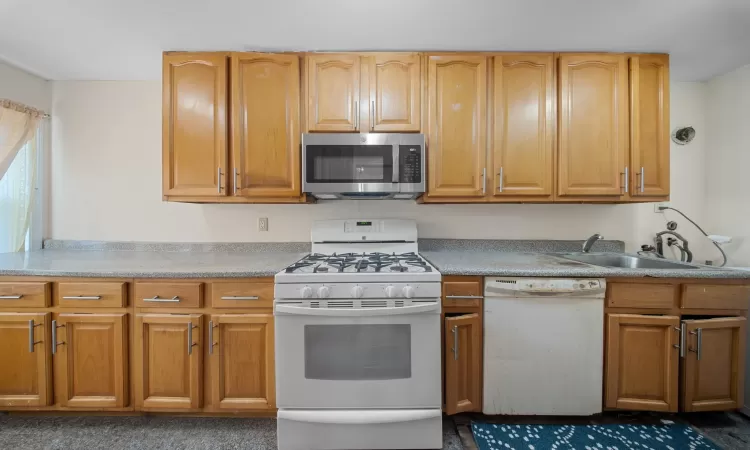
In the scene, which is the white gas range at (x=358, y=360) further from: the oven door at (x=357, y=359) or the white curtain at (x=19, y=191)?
the white curtain at (x=19, y=191)

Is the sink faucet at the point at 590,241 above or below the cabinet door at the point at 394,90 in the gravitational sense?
below

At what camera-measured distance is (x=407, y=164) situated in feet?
6.20

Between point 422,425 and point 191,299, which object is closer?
point 422,425

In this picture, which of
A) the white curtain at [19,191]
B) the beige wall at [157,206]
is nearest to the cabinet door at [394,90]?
the beige wall at [157,206]

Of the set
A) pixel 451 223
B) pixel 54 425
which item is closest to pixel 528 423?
pixel 451 223

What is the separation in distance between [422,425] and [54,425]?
2.01 meters

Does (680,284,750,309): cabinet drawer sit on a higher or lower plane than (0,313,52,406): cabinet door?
higher

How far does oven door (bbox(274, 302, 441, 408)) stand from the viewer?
1.51 meters

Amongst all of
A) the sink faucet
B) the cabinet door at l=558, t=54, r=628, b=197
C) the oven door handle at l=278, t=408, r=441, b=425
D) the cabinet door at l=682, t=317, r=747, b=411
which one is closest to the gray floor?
the oven door handle at l=278, t=408, r=441, b=425

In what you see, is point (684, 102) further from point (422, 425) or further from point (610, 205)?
point (422, 425)

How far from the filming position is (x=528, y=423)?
1.70 metres

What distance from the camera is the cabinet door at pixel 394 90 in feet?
6.40

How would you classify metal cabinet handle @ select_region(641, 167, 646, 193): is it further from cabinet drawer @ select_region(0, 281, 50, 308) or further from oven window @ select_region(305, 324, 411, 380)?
cabinet drawer @ select_region(0, 281, 50, 308)

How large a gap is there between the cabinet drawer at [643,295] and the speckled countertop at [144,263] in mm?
1849
